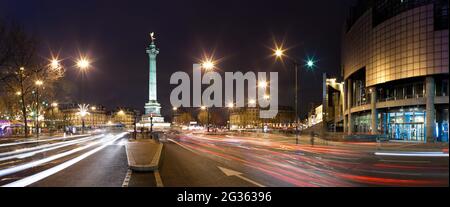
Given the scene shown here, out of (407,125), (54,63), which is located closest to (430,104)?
(407,125)

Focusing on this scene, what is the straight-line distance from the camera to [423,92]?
56375 millimetres

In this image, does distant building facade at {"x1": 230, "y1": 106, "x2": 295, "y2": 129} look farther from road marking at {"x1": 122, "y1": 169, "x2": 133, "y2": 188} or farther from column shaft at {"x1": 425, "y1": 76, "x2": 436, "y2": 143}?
road marking at {"x1": 122, "y1": 169, "x2": 133, "y2": 188}

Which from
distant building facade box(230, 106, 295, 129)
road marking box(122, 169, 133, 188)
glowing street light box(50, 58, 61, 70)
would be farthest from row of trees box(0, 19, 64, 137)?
distant building facade box(230, 106, 295, 129)

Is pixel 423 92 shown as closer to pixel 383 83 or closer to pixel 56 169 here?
pixel 383 83

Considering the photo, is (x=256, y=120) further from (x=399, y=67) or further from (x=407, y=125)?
(x=399, y=67)

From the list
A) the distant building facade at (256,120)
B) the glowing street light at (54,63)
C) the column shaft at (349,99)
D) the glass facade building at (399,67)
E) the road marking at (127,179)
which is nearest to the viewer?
the road marking at (127,179)

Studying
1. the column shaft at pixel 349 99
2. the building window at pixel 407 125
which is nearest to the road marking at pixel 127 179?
the building window at pixel 407 125

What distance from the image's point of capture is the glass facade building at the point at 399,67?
5309cm

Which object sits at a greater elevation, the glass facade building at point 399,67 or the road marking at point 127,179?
the glass facade building at point 399,67

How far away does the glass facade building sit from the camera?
53094mm

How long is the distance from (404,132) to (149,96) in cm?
9469

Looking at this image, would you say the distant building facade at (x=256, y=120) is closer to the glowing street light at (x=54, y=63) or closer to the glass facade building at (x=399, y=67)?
the glass facade building at (x=399, y=67)
